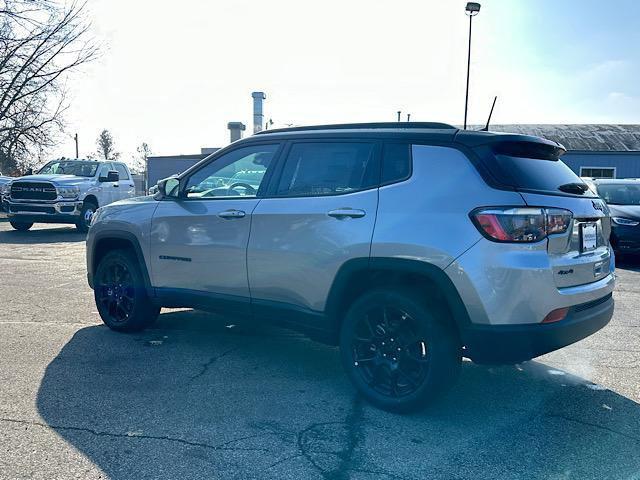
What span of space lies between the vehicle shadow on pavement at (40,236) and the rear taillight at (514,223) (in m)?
12.3

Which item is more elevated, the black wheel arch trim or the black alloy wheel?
the black wheel arch trim

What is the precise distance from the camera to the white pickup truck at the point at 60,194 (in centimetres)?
1462

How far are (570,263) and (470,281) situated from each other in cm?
66

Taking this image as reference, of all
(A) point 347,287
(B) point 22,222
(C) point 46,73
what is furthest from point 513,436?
(C) point 46,73

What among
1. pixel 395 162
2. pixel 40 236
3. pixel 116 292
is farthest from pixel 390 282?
pixel 40 236

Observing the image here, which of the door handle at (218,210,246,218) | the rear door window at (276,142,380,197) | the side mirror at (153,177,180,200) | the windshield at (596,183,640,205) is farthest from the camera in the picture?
the windshield at (596,183,640,205)

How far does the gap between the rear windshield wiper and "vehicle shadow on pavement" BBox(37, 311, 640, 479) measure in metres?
1.48

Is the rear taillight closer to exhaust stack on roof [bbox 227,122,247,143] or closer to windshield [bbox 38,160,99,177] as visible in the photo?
windshield [bbox 38,160,99,177]

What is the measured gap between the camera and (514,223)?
127 inches

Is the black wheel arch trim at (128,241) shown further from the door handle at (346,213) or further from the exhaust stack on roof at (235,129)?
the exhaust stack on roof at (235,129)

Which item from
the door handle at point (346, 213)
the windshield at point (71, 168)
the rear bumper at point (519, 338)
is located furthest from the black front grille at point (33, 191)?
the rear bumper at point (519, 338)

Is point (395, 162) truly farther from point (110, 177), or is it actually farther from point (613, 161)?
point (613, 161)

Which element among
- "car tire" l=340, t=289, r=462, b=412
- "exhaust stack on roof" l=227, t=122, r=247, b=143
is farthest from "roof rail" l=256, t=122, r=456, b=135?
"exhaust stack on roof" l=227, t=122, r=247, b=143

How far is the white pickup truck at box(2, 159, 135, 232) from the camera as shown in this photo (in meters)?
14.6
